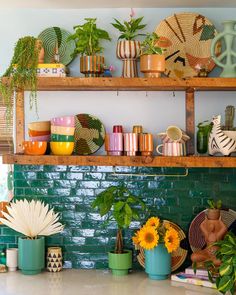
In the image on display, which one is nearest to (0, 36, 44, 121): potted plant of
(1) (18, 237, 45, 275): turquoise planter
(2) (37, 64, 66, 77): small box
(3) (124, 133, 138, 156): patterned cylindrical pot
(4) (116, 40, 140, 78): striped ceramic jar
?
(2) (37, 64, 66, 77): small box

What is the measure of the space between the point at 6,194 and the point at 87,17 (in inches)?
50.0

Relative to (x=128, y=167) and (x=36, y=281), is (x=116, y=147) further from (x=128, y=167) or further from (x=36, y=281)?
(x=36, y=281)

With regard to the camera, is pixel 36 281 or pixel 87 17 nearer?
pixel 36 281

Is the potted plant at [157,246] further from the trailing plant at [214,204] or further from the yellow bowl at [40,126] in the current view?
the yellow bowl at [40,126]

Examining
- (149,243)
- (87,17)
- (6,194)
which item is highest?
(87,17)

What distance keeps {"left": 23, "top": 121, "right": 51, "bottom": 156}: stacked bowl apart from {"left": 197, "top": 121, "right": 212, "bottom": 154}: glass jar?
36.9 inches

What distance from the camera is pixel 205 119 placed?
4.08 meters

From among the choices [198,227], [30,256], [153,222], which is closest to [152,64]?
[153,222]

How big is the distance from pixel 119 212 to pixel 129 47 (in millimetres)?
1009

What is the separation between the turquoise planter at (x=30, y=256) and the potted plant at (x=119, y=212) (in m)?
0.43

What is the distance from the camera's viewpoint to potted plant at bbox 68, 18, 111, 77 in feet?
12.7

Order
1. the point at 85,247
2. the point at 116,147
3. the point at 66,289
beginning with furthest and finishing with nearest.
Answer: the point at 85,247 < the point at 116,147 < the point at 66,289

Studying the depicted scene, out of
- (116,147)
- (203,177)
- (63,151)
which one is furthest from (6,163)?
(203,177)

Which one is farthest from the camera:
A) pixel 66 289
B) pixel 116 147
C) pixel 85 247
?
pixel 85 247
